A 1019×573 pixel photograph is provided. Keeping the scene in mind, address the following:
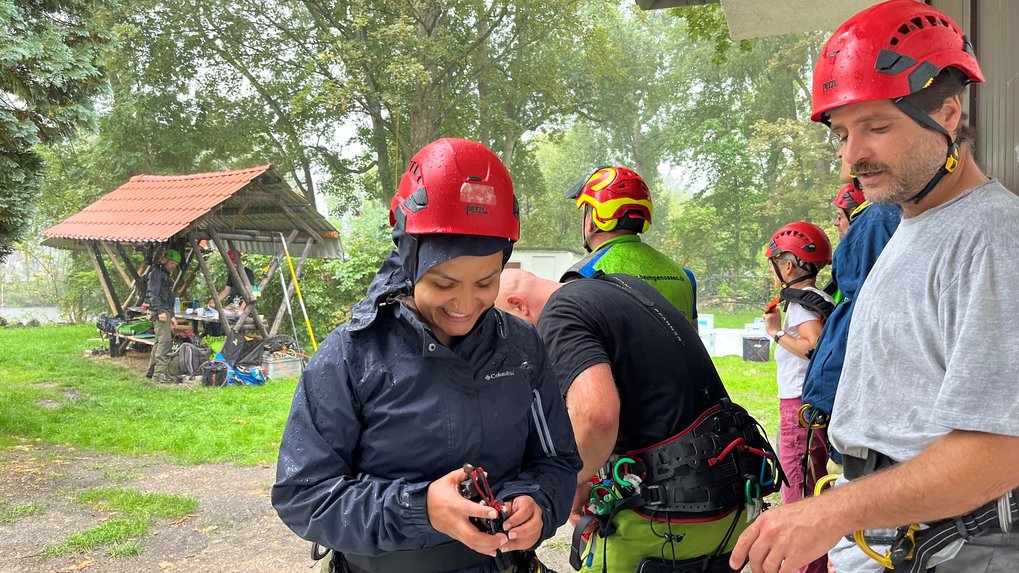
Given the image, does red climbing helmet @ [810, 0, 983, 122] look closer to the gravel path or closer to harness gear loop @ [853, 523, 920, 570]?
harness gear loop @ [853, 523, 920, 570]

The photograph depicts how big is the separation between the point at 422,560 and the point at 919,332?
97 cm

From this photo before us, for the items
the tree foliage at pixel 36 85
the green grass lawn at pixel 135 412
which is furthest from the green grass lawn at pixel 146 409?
the tree foliage at pixel 36 85

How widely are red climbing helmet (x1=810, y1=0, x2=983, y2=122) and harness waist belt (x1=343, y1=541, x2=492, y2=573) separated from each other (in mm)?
1068

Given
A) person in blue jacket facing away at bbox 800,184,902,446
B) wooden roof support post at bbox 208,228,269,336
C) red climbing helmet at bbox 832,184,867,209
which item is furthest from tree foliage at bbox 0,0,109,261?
person in blue jacket facing away at bbox 800,184,902,446

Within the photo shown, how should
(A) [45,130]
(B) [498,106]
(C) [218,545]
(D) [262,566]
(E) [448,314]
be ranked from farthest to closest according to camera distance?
1. (B) [498,106]
2. (A) [45,130]
3. (C) [218,545]
4. (D) [262,566]
5. (E) [448,314]

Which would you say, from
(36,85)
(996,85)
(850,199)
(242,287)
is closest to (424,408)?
(996,85)

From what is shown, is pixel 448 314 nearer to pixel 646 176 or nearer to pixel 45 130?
pixel 45 130

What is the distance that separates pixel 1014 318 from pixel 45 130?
9.20m

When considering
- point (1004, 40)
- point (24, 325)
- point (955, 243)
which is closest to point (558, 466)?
point (955, 243)

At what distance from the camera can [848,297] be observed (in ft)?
7.95

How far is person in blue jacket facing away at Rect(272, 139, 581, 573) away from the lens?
4.47 feet

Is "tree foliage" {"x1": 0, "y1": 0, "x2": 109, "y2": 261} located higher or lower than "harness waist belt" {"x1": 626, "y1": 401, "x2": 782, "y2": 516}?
higher

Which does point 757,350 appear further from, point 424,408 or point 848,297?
point 424,408

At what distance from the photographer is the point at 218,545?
20.4ft
